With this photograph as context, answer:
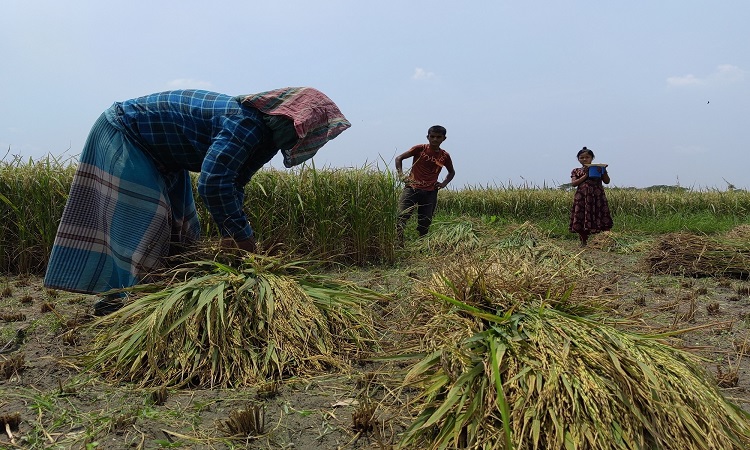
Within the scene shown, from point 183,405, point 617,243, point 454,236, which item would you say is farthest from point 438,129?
point 183,405

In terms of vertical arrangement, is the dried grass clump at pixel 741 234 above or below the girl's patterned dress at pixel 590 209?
below

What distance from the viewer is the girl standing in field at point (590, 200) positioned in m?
6.65

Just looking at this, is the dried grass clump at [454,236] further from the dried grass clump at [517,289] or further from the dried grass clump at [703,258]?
the dried grass clump at [517,289]

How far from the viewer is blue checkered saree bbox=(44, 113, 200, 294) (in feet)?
8.38

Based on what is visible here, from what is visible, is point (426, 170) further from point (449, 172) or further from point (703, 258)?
point (703, 258)

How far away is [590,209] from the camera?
666 cm

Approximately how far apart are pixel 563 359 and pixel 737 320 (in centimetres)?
237

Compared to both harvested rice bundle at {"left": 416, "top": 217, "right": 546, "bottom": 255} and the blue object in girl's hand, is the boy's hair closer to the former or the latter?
harvested rice bundle at {"left": 416, "top": 217, "right": 546, "bottom": 255}

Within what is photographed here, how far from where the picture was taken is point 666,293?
3.90m

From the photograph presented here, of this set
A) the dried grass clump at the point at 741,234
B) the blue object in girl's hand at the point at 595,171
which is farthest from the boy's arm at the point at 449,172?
the dried grass clump at the point at 741,234

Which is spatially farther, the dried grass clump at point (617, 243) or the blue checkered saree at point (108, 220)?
the dried grass clump at point (617, 243)

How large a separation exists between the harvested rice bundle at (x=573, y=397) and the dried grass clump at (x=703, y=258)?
A: 11.7 feet

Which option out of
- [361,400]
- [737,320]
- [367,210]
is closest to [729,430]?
[361,400]

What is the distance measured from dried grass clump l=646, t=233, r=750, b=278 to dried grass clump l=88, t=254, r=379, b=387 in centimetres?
353
